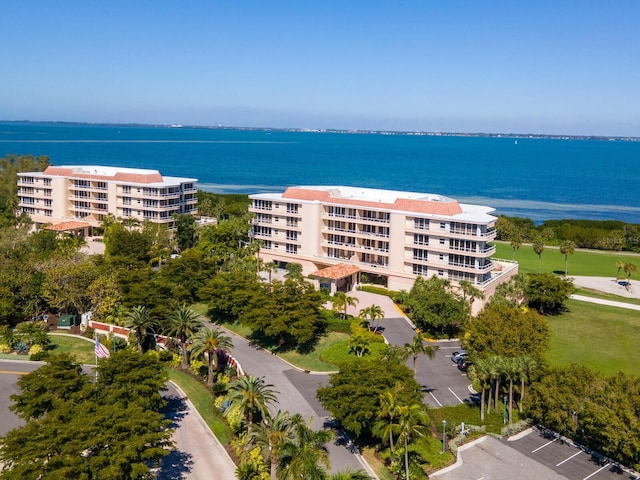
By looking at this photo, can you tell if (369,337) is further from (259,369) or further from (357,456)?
(357,456)

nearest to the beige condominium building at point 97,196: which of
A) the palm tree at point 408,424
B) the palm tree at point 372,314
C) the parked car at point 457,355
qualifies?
the palm tree at point 372,314

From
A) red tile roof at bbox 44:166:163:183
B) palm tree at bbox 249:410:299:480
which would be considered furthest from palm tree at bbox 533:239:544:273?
red tile roof at bbox 44:166:163:183

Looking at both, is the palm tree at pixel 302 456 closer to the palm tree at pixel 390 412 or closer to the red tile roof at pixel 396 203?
the palm tree at pixel 390 412

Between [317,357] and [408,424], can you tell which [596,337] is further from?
[408,424]

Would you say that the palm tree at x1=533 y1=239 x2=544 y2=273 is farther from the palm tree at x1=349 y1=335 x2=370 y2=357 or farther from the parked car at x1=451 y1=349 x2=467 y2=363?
the palm tree at x1=349 y1=335 x2=370 y2=357

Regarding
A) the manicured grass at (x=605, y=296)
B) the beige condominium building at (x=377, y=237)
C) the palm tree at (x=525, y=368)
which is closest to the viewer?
the palm tree at (x=525, y=368)

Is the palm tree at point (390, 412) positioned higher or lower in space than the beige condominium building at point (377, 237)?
lower
